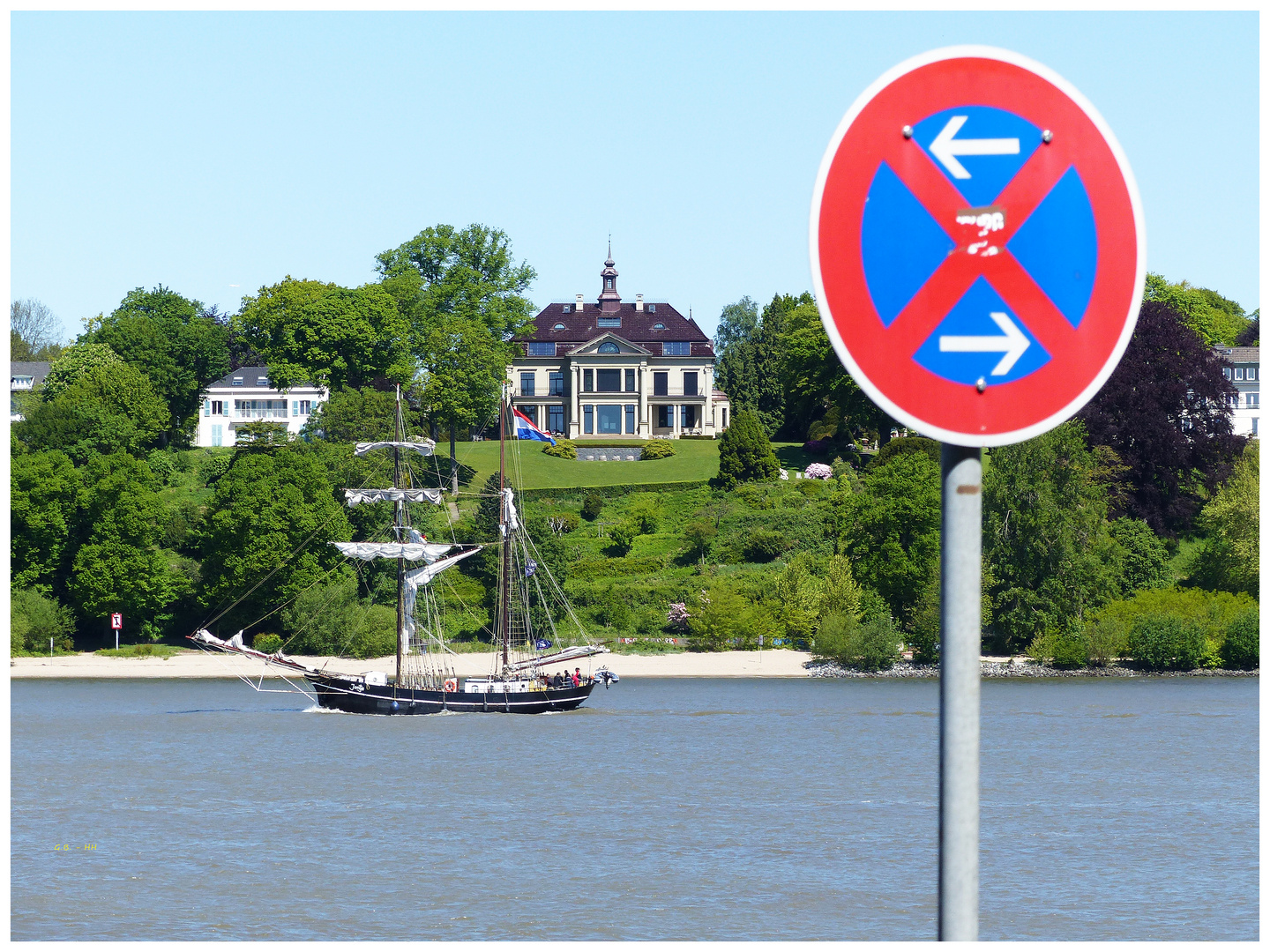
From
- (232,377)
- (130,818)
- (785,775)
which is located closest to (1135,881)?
(785,775)

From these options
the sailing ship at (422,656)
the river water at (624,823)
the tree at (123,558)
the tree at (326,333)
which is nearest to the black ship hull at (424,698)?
the sailing ship at (422,656)

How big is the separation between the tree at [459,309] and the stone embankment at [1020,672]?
41.9 m

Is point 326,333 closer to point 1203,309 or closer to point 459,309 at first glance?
point 459,309

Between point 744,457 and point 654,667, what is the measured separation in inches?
1174

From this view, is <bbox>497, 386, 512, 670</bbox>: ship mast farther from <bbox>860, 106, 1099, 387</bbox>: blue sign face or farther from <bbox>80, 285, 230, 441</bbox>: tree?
<bbox>860, 106, 1099, 387</bbox>: blue sign face

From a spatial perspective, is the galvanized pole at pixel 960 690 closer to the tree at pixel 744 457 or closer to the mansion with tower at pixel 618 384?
the tree at pixel 744 457

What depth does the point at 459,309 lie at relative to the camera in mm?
131750

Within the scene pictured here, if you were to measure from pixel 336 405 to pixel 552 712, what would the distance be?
4184 centimetres

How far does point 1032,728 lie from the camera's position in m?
63.0

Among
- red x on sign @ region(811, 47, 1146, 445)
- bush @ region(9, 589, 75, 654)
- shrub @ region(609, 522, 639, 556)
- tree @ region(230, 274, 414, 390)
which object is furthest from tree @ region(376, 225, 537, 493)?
red x on sign @ region(811, 47, 1146, 445)

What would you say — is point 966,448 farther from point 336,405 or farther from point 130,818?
point 336,405

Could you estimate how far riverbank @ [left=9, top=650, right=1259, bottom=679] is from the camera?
83.7 meters

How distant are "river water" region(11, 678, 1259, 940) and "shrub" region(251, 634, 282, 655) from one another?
13.1 meters

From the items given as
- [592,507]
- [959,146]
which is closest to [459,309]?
[592,507]
